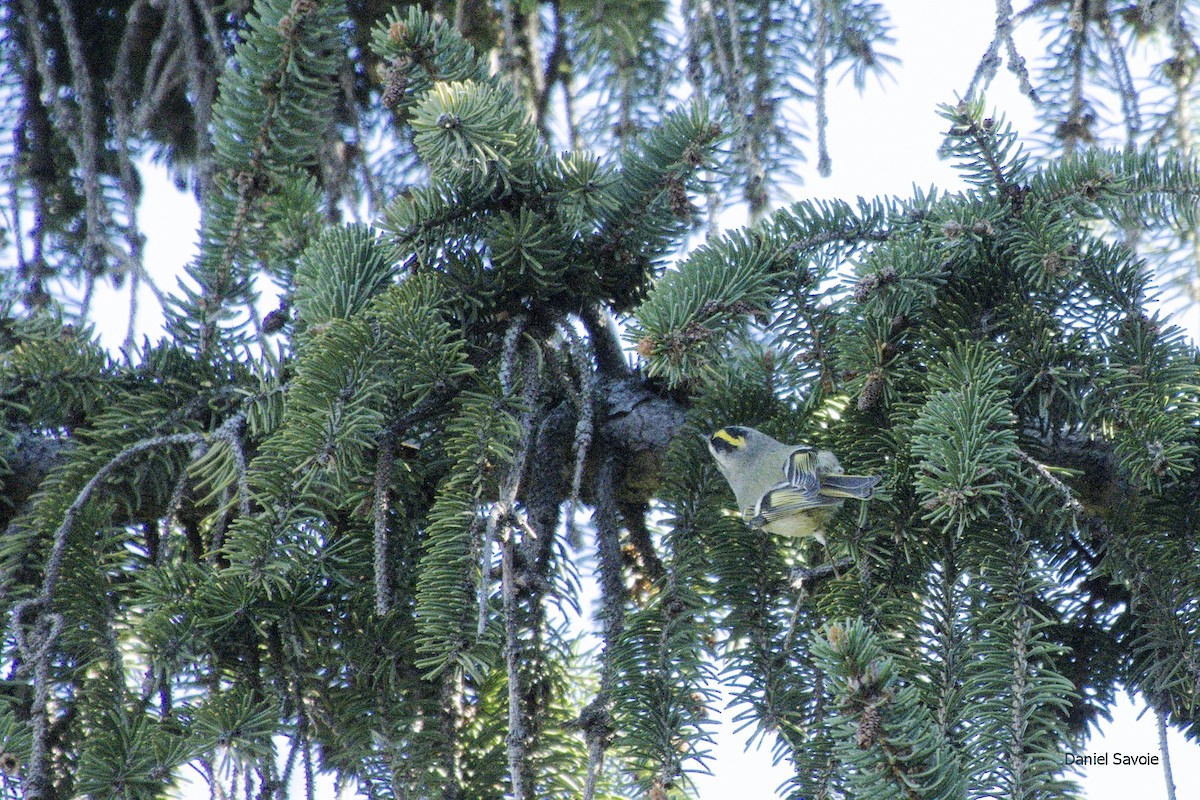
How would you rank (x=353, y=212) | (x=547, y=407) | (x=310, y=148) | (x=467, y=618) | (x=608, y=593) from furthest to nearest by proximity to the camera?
(x=353, y=212) < (x=310, y=148) < (x=547, y=407) < (x=608, y=593) < (x=467, y=618)

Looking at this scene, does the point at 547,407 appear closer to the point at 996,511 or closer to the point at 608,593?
the point at 608,593

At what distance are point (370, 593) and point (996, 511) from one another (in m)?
0.94

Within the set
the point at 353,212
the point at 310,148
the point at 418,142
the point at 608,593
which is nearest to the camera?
the point at 418,142

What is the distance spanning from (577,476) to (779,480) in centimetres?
35

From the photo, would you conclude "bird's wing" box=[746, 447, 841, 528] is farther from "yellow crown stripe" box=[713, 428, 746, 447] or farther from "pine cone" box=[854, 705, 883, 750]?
"pine cone" box=[854, 705, 883, 750]

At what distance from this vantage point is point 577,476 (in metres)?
1.39

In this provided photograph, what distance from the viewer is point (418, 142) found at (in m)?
1.53

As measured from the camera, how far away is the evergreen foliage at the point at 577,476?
1365mm

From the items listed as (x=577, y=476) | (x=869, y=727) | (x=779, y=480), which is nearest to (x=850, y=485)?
(x=779, y=480)

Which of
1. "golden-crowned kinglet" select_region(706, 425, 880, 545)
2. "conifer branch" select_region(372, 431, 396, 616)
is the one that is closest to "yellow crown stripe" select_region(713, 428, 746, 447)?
"golden-crowned kinglet" select_region(706, 425, 880, 545)

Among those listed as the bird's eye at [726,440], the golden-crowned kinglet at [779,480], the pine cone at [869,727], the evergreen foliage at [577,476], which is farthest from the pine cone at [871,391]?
the pine cone at [869,727]

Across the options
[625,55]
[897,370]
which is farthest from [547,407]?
[625,55]

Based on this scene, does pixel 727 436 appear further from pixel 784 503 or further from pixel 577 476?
pixel 577 476

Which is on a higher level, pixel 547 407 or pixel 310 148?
pixel 310 148
